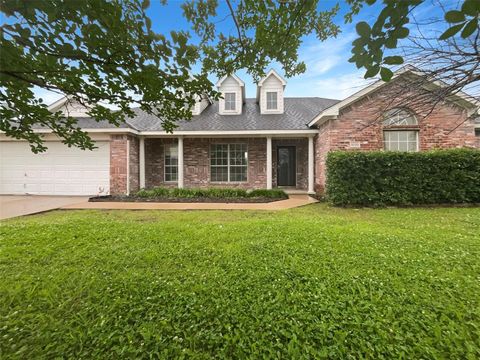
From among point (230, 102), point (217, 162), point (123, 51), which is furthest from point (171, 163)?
point (123, 51)

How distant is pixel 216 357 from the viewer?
5.69 feet

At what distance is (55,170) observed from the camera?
1022 cm

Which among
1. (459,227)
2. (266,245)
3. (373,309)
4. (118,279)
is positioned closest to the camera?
(373,309)

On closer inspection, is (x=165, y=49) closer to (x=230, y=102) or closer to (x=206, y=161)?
(x=206, y=161)

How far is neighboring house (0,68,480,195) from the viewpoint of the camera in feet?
29.2

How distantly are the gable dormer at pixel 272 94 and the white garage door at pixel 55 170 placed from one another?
322 inches

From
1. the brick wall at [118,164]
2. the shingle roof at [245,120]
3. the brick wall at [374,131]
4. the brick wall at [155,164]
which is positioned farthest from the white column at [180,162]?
the brick wall at [374,131]

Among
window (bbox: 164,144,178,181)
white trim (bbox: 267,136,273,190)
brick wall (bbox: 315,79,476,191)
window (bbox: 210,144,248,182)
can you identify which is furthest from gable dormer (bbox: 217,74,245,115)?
brick wall (bbox: 315,79,476,191)

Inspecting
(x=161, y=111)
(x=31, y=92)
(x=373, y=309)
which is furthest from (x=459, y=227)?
(x=31, y=92)

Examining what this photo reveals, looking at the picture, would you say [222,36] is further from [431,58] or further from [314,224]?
[314,224]

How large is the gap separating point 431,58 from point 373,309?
292 cm

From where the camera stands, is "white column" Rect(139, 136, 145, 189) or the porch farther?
the porch

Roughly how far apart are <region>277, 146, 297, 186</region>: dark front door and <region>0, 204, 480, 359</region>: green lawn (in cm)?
795

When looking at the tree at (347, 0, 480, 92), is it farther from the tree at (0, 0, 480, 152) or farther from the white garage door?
the white garage door
